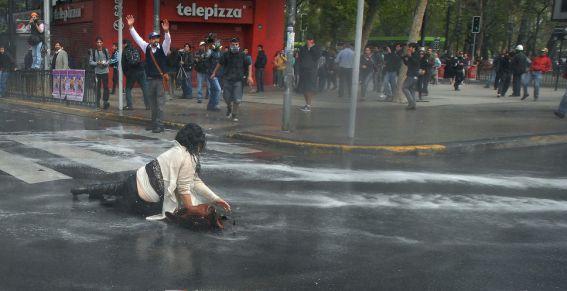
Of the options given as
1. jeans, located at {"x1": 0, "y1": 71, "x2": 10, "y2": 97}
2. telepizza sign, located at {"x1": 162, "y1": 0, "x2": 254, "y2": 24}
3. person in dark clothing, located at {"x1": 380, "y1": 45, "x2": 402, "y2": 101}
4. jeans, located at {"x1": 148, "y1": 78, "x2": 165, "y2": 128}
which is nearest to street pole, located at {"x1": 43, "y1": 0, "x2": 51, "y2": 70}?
jeans, located at {"x1": 0, "y1": 71, "x2": 10, "y2": 97}

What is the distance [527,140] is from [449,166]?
11.1ft

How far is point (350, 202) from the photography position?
23.3 feet

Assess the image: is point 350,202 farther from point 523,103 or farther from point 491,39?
point 491,39

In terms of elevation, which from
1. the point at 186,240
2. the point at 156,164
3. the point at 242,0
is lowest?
the point at 186,240

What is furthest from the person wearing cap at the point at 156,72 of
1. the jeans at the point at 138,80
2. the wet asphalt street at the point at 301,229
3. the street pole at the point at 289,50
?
the jeans at the point at 138,80

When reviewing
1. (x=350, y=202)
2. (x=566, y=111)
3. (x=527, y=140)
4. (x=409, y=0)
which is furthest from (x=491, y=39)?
(x=350, y=202)

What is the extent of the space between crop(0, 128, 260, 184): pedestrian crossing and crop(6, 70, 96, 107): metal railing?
13.9 ft

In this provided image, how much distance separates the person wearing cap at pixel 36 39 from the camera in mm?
20328

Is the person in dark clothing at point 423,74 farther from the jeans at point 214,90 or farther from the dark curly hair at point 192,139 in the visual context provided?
the dark curly hair at point 192,139

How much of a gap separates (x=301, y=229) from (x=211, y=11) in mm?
19889

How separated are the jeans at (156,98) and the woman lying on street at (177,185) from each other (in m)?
6.34

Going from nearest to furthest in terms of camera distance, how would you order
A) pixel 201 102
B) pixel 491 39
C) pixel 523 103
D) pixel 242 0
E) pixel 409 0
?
1. pixel 201 102
2. pixel 523 103
3. pixel 242 0
4. pixel 409 0
5. pixel 491 39

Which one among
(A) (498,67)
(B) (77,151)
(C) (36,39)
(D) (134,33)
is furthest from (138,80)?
(A) (498,67)

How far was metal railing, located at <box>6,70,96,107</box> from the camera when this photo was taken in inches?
652
